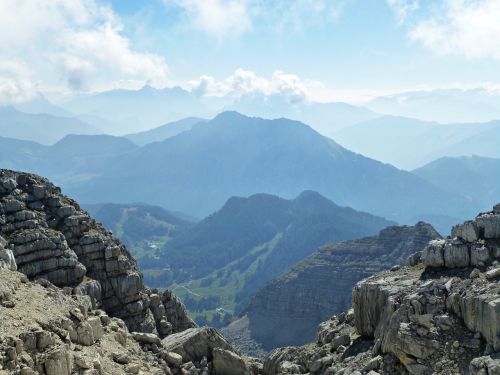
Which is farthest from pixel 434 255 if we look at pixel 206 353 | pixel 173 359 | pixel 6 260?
pixel 6 260

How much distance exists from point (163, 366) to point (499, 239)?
35814 mm

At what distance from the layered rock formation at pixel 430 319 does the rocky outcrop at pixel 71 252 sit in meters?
27.3

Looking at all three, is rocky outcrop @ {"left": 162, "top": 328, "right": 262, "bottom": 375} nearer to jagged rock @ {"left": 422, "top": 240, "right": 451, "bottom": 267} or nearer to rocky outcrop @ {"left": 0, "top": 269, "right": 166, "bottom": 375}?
rocky outcrop @ {"left": 0, "top": 269, "right": 166, "bottom": 375}

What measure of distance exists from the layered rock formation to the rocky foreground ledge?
13.0 meters

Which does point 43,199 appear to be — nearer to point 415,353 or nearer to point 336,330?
point 336,330

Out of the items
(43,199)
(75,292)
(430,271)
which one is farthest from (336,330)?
(43,199)

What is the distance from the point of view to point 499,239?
5266 cm

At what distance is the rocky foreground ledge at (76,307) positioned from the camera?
44125mm

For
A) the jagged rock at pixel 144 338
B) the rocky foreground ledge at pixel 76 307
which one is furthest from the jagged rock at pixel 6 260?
the jagged rock at pixel 144 338

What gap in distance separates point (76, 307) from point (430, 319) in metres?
33.7

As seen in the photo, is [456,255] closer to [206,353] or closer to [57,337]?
[206,353]

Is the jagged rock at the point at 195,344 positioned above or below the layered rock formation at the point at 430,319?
below

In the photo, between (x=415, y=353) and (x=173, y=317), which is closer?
(x=415, y=353)

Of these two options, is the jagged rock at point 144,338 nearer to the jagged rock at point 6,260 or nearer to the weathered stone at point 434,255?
the jagged rock at point 6,260
